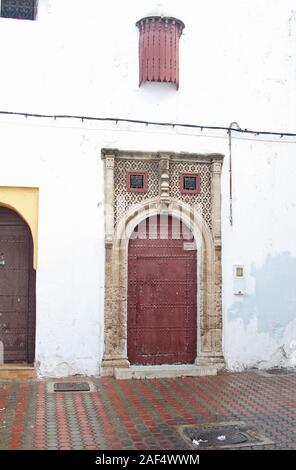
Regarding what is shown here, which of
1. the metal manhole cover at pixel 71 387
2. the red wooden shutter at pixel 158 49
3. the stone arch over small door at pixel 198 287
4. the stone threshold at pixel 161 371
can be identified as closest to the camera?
the metal manhole cover at pixel 71 387

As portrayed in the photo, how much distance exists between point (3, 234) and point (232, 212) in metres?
3.57

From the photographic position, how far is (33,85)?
7836 millimetres

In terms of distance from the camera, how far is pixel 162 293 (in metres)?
8.22

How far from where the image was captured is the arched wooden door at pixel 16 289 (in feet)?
26.0

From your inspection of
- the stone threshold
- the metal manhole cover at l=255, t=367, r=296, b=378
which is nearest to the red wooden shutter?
the stone threshold

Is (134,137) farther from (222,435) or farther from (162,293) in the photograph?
(222,435)

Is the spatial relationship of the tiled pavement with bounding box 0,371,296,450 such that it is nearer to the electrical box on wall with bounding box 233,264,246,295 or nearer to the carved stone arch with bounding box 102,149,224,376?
the carved stone arch with bounding box 102,149,224,376

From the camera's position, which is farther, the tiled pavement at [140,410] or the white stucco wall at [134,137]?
the white stucco wall at [134,137]

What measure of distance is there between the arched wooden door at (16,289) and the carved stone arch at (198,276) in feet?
3.88

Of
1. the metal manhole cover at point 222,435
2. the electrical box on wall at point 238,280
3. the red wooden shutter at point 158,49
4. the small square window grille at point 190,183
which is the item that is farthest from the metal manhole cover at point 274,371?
the red wooden shutter at point 158,49

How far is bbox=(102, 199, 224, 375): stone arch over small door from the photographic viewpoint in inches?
309

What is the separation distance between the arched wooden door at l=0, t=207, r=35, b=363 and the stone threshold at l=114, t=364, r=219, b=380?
142 centimetres

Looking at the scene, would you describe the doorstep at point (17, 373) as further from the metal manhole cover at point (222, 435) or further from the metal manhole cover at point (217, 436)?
the metal manhole cover at point (217, 436)
